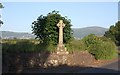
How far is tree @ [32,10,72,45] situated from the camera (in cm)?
2525

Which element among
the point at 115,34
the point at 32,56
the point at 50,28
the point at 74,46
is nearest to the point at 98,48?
the point at 74,46

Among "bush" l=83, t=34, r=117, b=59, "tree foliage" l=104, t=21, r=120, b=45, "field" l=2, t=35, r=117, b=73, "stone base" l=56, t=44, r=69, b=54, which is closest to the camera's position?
"field" l=2, t=35, r=117, b=73

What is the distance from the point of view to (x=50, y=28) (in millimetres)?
25469

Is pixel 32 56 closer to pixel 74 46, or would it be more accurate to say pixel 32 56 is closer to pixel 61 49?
pixel 61 49

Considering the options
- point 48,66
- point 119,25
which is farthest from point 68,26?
point 119,25

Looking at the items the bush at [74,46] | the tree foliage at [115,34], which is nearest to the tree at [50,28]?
the bush at [74,46]

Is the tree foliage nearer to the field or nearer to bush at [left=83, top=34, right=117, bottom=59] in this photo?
bush at [left=83, top=34, right=117, bottom=59]

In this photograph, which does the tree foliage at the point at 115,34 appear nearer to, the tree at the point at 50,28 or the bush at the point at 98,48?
the bush at the point at 98,48

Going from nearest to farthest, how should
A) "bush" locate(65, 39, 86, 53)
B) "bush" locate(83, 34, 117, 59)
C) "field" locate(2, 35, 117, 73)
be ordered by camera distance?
"field" locate(2, 35, 117, 73), "bush" locate(65, 39, 86, 53), "bush" locate(83, 34, 117, 59)

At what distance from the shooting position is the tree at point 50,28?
25.2m

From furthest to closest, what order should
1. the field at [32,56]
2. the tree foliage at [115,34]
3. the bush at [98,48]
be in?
the tree foliage at [115,34] → the bush at [98,48] → the field at [32,56]

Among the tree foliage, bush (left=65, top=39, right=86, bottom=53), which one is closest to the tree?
bush (left=65, top=39, right=86, bottom=53)

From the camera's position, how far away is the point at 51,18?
26.0 metres

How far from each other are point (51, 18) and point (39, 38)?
7.00 feet
